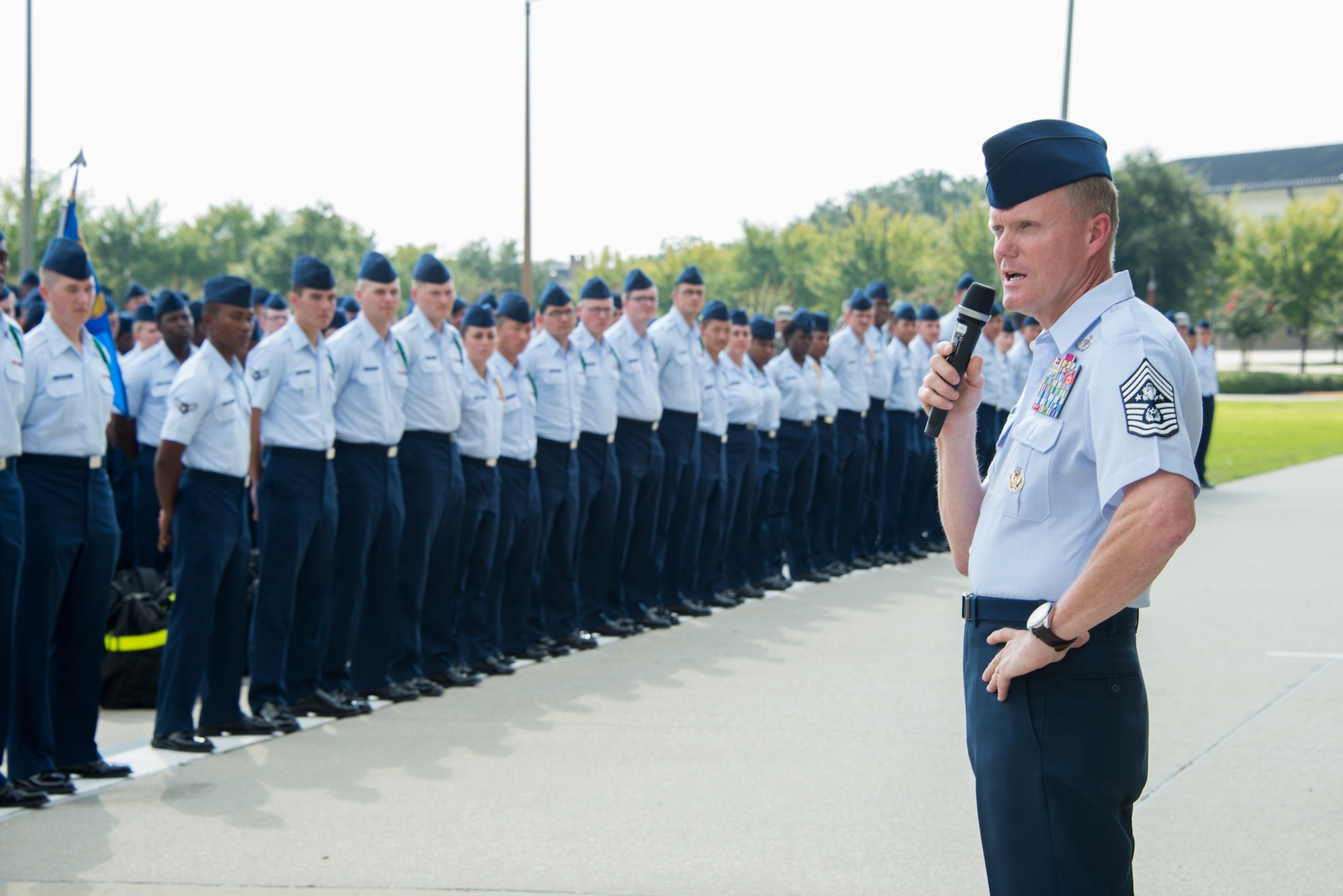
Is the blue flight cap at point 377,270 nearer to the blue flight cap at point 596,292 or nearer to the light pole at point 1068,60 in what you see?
the blue flight cap at point 596,292

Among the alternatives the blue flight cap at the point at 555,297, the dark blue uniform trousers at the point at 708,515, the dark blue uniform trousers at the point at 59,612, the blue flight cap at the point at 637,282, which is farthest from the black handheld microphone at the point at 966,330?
the dark blue uniform trousers at the point at 708,515

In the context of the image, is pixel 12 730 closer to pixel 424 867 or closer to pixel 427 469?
pixel 424 867

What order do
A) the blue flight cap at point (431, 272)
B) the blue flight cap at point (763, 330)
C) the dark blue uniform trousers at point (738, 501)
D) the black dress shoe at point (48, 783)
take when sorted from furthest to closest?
1. the blue flight cap at point (763, 330)
2. the dark blue uniform trousers at point (738, 501)
3. the blue flight cap at point (431, 272)
4. the black dress shoe at point (48, 783)

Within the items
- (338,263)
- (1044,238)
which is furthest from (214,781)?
(338,263)

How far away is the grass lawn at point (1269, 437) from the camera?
70.7ft

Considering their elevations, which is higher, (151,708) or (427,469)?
(427,469)

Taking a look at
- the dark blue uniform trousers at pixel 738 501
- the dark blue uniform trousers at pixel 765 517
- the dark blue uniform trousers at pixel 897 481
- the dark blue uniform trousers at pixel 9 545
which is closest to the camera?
the dark blue uniform trousers at pixel 9 545

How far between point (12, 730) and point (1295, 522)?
1284 cm

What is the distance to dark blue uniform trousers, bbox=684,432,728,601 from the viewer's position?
10.1 m

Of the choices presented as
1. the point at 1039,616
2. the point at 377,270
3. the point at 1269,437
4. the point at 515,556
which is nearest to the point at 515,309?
the point at 377,270

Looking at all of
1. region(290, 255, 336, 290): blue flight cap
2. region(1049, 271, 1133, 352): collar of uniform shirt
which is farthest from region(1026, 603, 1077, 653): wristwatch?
region(290, 255, 336, 290): blue flight cap

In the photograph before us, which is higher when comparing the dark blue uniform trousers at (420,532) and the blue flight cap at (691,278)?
the blue flight cap at (691,278)

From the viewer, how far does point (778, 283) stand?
2685 inches

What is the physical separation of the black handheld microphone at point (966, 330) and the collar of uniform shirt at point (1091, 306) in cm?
17
